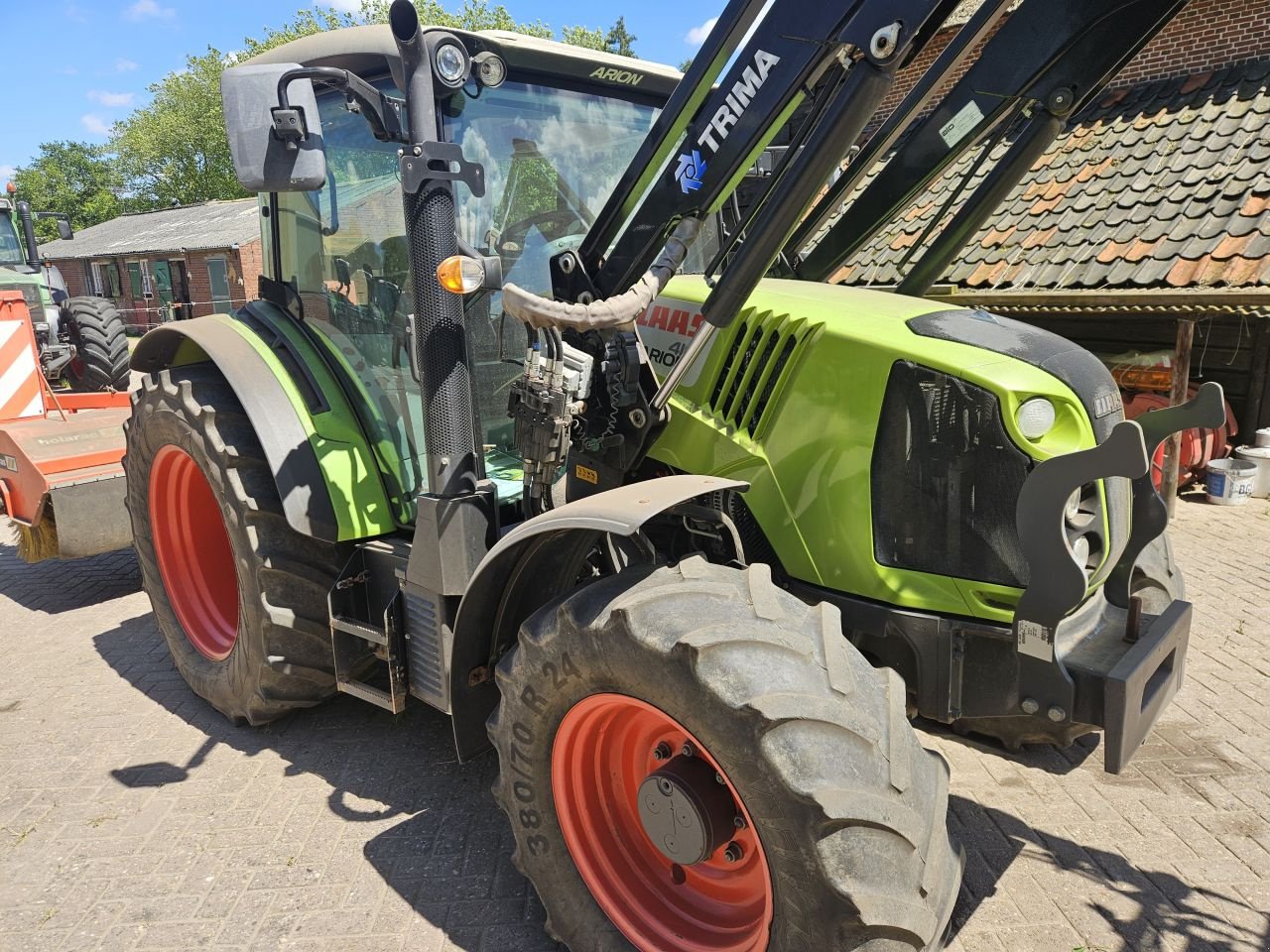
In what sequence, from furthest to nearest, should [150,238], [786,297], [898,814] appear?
[150,238], [786,297], [898,814]

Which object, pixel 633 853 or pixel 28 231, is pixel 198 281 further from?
pixel 633 853

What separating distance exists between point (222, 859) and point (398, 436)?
4.98 ft

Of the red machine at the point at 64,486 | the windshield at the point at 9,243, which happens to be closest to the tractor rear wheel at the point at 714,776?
the red machine at the point at 64,486

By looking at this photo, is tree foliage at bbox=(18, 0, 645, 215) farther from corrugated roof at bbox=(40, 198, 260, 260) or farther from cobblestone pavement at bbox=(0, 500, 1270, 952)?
cobblestone pavement at bbox=(0, 500, 1270, 952)

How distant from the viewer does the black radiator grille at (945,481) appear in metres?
2.28

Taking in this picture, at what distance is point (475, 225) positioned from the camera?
2994 millimetres

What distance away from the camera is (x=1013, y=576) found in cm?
228

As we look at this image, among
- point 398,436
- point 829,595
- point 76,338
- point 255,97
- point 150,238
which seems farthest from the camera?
point 150,238

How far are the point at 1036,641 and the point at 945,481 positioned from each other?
0.45 meters

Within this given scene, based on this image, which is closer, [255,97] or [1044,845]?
[255,97]

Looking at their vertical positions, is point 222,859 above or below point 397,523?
below

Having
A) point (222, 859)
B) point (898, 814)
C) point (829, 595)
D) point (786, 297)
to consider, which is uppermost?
point (786, 297)

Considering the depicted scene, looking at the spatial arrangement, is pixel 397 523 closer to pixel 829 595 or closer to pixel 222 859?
pixel 222 859

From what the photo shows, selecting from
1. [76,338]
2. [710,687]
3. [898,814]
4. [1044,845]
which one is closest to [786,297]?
[710,687]
